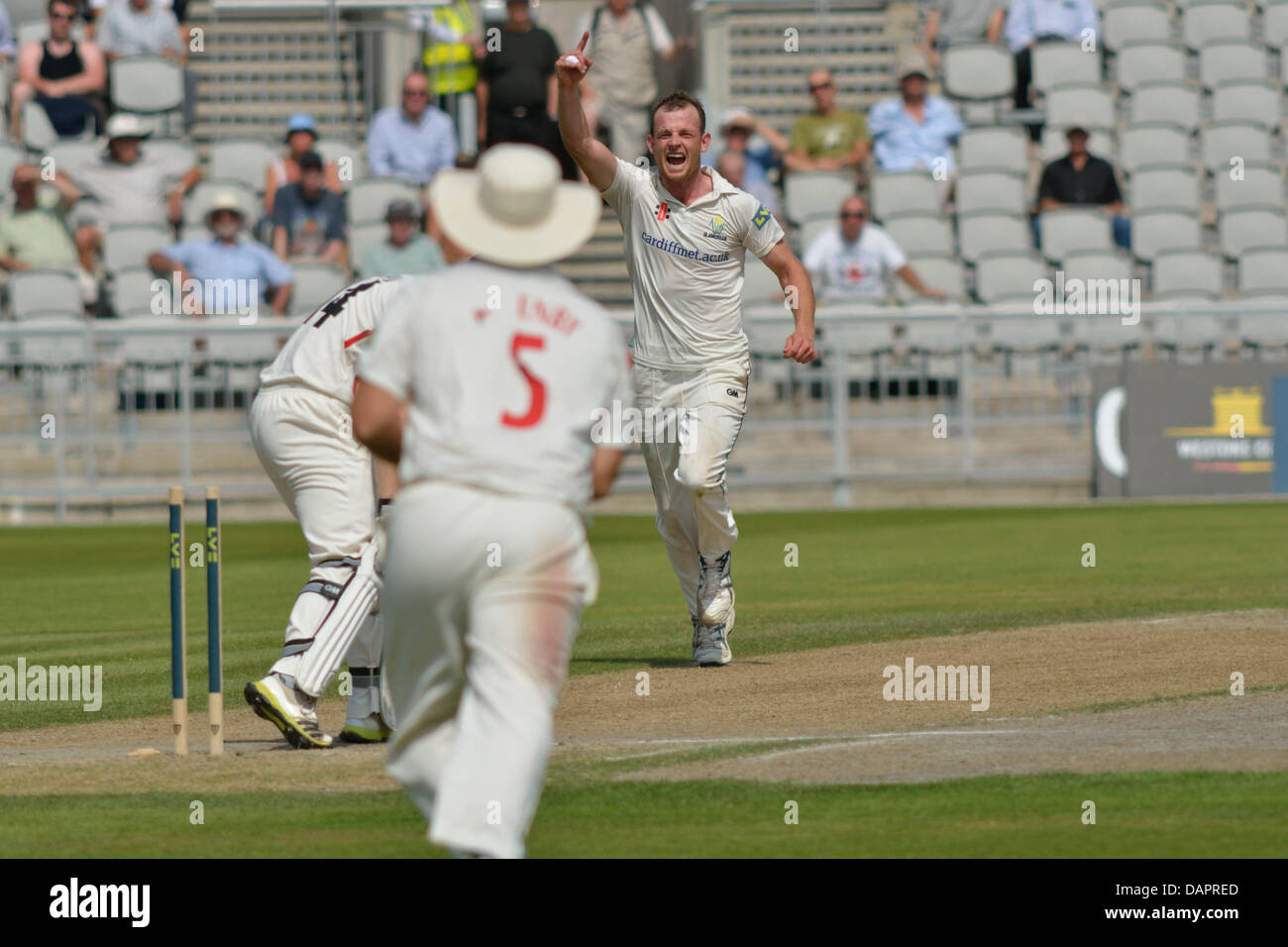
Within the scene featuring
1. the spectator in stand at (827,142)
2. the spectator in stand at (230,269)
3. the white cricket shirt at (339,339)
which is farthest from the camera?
the spectator in stand at (827,142)

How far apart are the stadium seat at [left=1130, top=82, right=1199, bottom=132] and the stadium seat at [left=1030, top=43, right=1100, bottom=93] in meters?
0.67

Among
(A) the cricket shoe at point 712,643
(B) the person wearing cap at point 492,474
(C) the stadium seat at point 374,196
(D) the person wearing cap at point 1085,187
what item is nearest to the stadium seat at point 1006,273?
(D) the person wearing cap at point 1085,187

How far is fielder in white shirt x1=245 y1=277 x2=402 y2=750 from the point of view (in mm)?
8867

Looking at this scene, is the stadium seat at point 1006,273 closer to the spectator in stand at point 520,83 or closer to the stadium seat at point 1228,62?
the spectator in stand at point 520,83

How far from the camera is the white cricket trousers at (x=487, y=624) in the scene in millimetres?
5496

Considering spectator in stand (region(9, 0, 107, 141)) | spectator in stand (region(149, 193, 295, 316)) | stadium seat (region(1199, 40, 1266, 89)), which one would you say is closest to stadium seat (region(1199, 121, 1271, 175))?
stadium seat (region(1199, 40, 1266, 89))

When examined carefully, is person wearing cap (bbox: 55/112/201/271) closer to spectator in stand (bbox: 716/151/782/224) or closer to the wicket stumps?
spectator in stand (bbox: 716/151/782/224)

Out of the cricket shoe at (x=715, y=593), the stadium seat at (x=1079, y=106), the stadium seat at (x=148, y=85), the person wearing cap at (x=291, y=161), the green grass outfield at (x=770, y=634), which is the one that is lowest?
the green grass outfield at (x=770, y=634)

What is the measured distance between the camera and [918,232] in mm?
25375

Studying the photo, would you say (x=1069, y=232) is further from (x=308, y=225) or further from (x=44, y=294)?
(x=44, y=294)

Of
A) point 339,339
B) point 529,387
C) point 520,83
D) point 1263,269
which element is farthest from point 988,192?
point 529,387

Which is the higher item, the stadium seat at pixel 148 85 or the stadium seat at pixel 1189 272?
the stadium seat at pixel 148 85

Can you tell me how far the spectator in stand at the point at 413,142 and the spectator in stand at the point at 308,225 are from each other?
1.51 metres

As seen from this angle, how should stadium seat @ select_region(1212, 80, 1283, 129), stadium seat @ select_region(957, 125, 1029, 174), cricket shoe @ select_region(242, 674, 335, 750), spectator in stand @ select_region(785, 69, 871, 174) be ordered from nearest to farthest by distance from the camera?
cricket shoe @ select_region(242, 674, 335, 750)
spectator in stand @ select_region(785, 69, 871, 174)
stadium seat @ select_region(957, 125, 1029, 174)
stadium seat @ select_region(1212, 80, 1283, 129)
